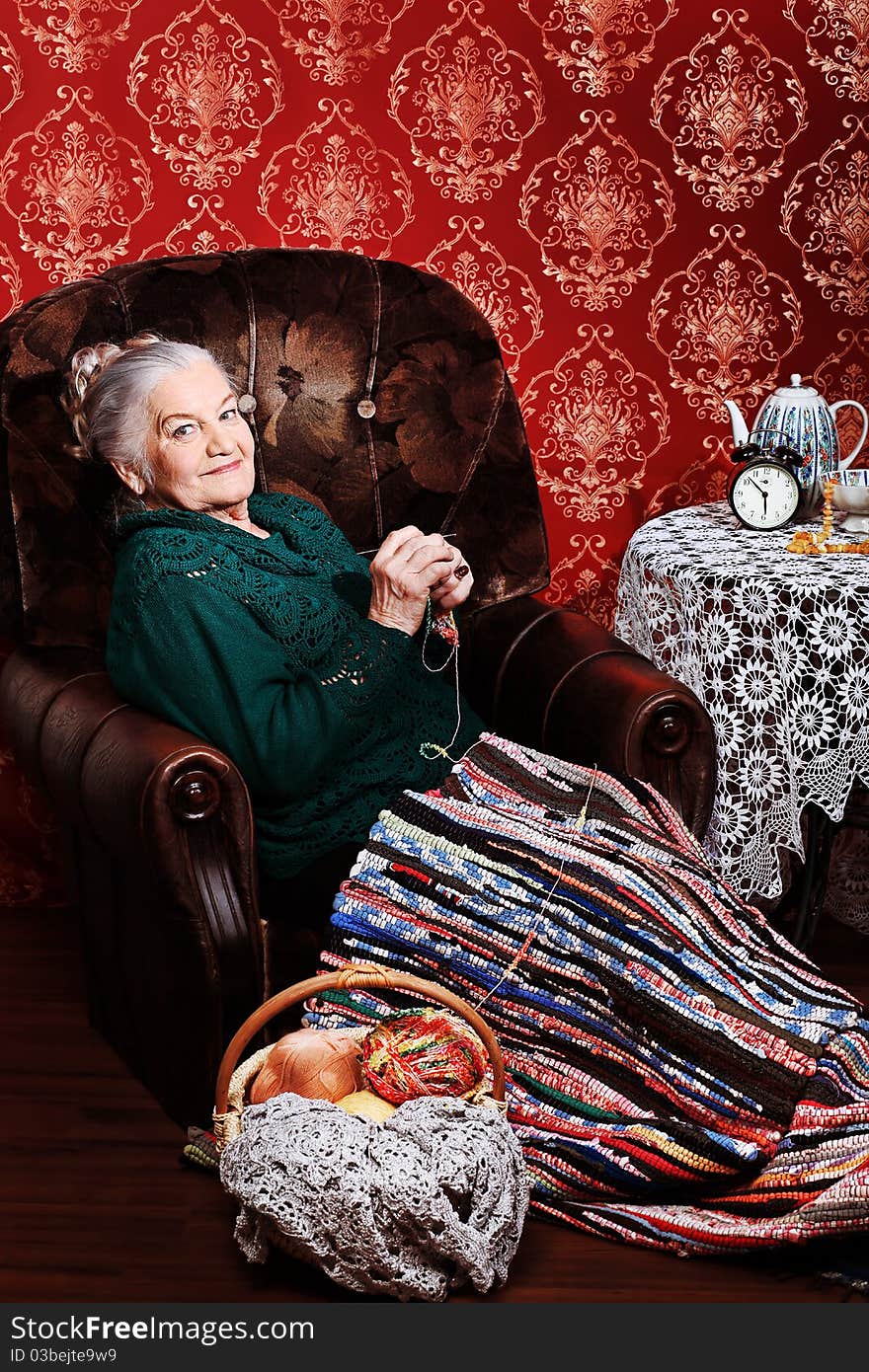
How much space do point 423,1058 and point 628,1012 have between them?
24cm

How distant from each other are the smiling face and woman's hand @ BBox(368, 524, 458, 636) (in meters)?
0.24

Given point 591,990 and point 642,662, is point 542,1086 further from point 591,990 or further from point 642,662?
point 642,662

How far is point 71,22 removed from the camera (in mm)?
2422

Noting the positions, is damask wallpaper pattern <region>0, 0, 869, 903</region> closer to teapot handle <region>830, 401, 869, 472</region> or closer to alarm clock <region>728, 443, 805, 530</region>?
teapot handle <region>830, 401, 869, 472</region>

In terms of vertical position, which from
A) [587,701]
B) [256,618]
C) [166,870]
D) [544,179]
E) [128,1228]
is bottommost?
[128,1228]

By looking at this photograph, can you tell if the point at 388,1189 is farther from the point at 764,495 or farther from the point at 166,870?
the point at 764,495

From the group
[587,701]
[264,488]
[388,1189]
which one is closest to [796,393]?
[587,701]

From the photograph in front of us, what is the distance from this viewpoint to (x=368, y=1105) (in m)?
1.53

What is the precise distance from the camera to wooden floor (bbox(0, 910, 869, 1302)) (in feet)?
4.92

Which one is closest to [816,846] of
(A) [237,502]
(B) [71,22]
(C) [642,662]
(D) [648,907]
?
(C) [642,662]

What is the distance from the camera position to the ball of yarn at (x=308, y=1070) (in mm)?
1547

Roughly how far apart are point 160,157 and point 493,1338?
6.56 feet

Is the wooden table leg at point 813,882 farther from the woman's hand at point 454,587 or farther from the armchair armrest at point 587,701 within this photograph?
→ the woman's hand at point 454,587

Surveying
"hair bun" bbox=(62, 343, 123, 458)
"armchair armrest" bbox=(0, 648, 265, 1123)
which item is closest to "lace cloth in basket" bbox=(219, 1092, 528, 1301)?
"armchair armrest" bbox=(0, 648, 265, 1123)
